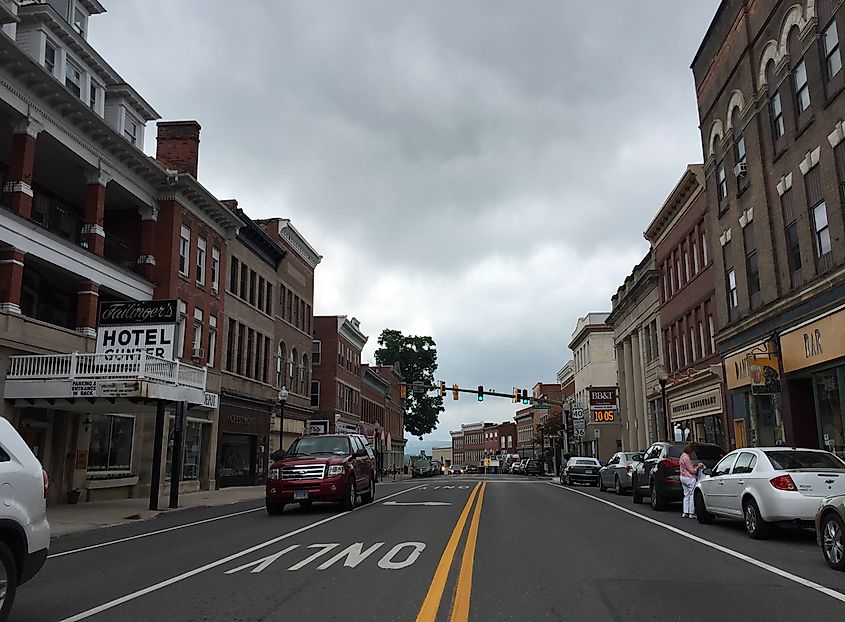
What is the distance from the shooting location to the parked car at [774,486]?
11734 millimetres

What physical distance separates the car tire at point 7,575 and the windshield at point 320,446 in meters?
12.3

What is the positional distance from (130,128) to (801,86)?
77.2 feet

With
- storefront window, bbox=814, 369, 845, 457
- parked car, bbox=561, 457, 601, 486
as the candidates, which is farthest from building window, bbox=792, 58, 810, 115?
parked car, bbox=561, 457, 601, 486

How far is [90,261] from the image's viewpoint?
24594mm

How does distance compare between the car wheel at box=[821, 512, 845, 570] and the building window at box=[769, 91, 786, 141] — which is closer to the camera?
the car wheel at box=[821, 512, 845, 570]

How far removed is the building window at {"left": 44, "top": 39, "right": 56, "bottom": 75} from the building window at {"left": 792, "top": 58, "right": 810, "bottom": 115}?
22916 millimetres

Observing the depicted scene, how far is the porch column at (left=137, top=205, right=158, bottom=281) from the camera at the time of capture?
29.2 metres

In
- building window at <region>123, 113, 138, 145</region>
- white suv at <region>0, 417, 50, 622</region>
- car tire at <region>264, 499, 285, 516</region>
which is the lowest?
car tire at <region>264, 499, 285, 516</region>

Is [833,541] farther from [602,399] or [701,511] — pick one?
[602,399]

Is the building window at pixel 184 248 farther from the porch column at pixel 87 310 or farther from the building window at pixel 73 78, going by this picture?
the building window at pixel 73 78

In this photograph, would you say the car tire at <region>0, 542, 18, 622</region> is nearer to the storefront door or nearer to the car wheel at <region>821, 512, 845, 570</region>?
the car wheel at <region>821, 512, 845, 570</region>

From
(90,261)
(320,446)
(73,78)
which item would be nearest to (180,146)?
(73,78)

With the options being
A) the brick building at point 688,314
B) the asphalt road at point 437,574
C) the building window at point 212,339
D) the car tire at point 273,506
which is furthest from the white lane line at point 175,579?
the brick building at point 688,314

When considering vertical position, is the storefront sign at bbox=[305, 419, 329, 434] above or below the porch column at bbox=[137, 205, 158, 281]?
below
